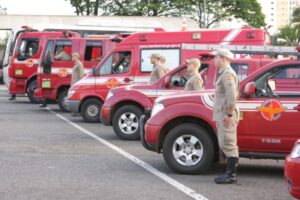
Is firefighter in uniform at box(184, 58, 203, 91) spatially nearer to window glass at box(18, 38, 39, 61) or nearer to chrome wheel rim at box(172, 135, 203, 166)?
chrome wheel rim at box(172, 135, 203, 166)

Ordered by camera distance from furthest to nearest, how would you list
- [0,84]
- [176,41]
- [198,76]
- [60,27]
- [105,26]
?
[0,84] < [105,26] < [60,27] < [176,41] < [198,76]

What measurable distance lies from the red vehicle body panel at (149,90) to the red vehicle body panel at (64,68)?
6.83 m

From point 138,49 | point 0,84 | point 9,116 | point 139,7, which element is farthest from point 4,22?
point 138,49

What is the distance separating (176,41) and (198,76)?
15.2 ft

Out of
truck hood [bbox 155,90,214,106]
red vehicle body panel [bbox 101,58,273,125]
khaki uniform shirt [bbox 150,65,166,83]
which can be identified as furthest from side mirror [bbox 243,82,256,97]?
khaki uniform shirt [bbox 150,65,166,83]

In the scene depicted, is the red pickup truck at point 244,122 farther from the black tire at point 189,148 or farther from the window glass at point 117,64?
the window glass at point 117,64

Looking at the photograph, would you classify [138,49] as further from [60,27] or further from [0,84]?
[0,84]

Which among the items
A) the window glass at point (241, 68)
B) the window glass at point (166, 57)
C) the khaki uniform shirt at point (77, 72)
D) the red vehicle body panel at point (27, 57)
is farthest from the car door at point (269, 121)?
the red vehicle body panel at point (27, 57)

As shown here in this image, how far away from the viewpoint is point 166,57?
16000 millimetres

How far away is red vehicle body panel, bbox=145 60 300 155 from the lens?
9.02 m

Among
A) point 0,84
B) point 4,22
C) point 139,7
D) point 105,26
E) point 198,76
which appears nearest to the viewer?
point 198,76

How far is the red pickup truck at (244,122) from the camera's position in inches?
356

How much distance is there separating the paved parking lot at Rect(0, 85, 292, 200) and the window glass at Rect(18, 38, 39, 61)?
31.0 feet

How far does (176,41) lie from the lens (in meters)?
16.0
